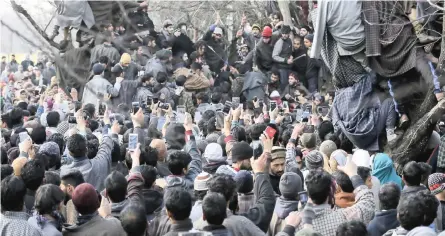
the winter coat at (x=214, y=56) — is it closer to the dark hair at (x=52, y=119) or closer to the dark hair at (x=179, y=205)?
the dark hair at (x=52, y=119)

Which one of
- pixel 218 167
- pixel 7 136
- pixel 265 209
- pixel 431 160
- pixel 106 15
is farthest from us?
pixel 106 15

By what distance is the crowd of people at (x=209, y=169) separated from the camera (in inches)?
234

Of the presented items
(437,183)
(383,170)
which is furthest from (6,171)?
(437,183)

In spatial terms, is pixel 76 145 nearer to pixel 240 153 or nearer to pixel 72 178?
pixel 72 178

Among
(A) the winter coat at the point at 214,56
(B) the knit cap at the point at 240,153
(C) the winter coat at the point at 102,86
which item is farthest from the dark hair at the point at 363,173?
(A) the winter coat at the point at 214,56

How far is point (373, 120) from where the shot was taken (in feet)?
32.0

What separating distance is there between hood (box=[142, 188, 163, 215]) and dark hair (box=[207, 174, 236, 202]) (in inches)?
29.6

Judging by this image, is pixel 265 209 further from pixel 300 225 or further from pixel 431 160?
pixel 431 160

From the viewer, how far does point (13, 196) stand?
6.11 metres

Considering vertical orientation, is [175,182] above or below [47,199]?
below

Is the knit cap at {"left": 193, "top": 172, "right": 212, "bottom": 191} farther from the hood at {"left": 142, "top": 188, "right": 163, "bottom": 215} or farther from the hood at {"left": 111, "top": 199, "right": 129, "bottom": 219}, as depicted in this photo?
the hood at {"left": 111, "top": 199, "right": 129, "bottom": 219}

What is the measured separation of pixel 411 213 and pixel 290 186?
42.9 inches

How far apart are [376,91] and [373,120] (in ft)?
1.18

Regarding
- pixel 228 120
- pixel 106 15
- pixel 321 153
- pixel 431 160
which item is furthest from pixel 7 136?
pixel 106 15
